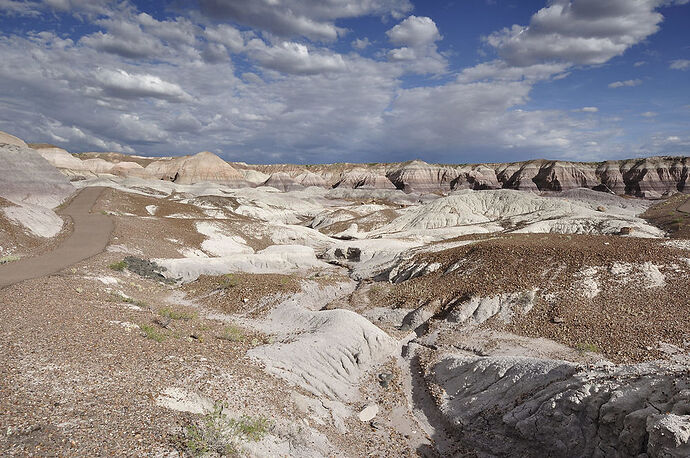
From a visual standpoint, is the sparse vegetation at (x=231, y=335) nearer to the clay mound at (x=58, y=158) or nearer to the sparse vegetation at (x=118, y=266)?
the sparse vegetation at (x=118, y=266)

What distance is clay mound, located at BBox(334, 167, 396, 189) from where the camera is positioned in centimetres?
12862

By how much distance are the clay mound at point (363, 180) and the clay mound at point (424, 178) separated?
3.81 meters

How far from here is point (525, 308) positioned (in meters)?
18.7

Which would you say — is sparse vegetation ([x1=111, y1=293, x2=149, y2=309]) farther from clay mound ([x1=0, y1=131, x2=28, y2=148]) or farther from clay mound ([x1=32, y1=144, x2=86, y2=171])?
clay mound ([x1=32, y1=144, x2=86, y2=171])

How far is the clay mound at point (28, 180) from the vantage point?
42.2 metres

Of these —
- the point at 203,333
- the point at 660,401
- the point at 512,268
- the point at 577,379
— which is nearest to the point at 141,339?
the point at 203,333

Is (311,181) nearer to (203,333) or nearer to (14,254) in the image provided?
(14,254)

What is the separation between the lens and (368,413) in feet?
40.5

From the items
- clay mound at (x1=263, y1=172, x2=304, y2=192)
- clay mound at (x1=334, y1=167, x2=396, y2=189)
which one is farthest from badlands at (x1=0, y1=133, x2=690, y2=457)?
clay mound at (x1=263, y1=172, x2=304, y2=192)

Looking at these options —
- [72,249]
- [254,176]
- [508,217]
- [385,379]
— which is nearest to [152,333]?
[385,379]

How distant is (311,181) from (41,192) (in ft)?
329

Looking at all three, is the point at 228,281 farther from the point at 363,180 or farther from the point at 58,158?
the point at 58,158

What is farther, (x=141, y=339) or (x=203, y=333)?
(x=203, y=333)

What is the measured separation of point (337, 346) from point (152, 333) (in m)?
6.82
